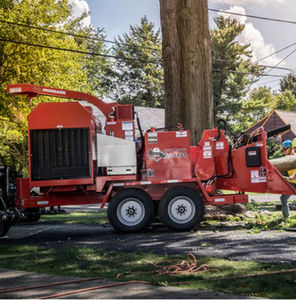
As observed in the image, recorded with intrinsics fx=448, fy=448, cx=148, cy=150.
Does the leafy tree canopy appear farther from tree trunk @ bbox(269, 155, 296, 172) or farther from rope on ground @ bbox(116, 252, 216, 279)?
rope on ground @ bbox(116, 252, 216, 279)

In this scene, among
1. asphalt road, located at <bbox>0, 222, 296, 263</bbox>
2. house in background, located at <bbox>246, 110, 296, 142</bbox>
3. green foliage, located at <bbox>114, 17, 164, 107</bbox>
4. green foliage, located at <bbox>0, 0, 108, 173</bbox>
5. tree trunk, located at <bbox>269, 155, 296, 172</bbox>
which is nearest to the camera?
asphalt road, located at <bbox>0, 222, 296, 263</bbox>

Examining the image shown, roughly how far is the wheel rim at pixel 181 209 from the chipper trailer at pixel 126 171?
0.8 inches

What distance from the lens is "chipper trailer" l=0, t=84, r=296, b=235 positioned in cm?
930

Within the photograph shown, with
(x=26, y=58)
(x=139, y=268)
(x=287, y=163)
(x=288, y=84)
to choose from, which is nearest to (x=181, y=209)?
(x=287, y=163)

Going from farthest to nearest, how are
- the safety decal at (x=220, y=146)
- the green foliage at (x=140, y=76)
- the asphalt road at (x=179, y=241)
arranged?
the green foliage at (x=140, y=76) → the safety decal at (x=220, y=146) → the asphalt road at (x=179, y=241)

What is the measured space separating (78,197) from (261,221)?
4.09 m

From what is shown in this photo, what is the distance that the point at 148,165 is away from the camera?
373 inches

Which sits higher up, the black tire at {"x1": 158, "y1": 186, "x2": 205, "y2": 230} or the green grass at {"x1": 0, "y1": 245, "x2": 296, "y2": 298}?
Answer: the black tire at {"x1": 158, "y1": 186, "x2": 205, "y2": 230}

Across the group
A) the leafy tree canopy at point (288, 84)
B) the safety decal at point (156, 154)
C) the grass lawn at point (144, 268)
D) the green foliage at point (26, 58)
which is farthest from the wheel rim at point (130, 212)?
the leafy tree canopy at point (288, 84)

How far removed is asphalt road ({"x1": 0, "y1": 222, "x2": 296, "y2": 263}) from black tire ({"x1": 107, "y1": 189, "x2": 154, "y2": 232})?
211 millimetres

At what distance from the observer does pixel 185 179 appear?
31.0 ft

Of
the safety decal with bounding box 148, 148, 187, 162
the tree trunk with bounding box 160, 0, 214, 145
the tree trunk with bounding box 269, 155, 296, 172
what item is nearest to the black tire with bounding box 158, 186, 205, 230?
the safety decal with bounding box 148, 148, 187, 162

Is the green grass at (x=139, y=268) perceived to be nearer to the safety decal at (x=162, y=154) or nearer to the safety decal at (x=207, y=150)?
the safety decal at (x=162, y=154)

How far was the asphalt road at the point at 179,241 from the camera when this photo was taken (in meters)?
6.63
